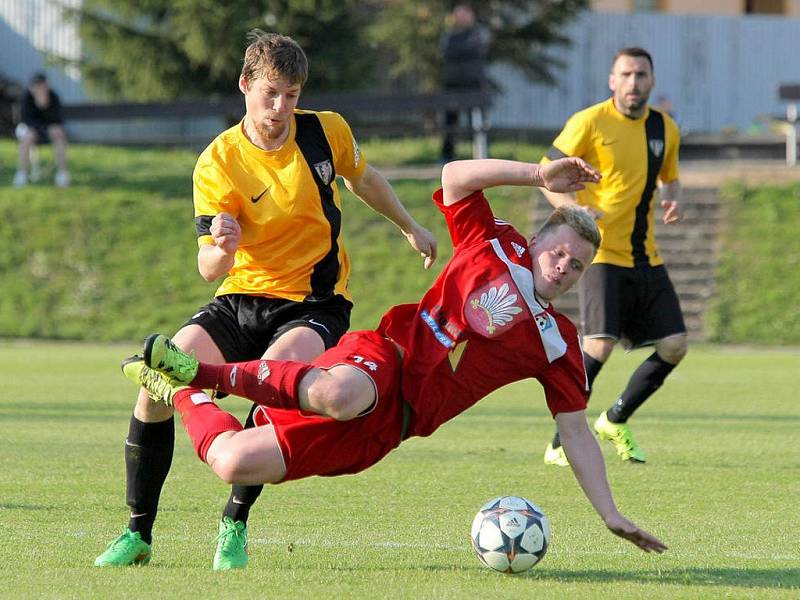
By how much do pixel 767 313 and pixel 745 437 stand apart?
355 inches

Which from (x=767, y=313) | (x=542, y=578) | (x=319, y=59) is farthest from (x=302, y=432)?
(x=319, y=59)

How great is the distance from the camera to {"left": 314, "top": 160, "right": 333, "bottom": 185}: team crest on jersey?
6.24 meters

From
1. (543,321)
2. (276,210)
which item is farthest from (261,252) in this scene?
(543,321)

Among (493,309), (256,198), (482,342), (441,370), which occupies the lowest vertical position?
(441,370)

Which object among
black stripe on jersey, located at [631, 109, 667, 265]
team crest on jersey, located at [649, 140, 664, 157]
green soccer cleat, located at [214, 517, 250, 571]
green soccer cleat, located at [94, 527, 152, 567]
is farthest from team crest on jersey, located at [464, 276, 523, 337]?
team crest on jersey, located at [649, 140, 664, 157]

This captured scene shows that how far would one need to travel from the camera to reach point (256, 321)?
609 cm

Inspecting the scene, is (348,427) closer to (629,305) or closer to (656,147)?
(629,305)

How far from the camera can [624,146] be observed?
958 cm

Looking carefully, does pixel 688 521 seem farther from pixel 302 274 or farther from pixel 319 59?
pixel 319 59

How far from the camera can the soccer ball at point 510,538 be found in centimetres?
564

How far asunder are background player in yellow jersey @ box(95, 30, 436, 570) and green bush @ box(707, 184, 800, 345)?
43.4ft

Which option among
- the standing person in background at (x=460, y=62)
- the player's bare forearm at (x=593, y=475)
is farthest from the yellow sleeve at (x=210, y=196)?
the standing person in background at (x=460, y=62)

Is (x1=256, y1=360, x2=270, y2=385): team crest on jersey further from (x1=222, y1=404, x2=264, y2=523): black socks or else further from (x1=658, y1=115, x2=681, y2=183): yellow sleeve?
(x1=658, y1=115, x2=681, y2=183): yellow sleeve

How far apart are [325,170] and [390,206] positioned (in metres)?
0.46
